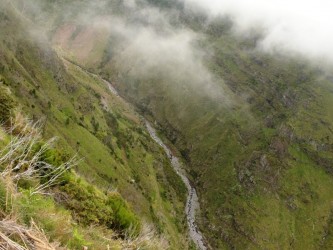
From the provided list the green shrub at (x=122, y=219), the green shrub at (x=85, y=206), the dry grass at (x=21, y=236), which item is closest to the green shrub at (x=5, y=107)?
the green shrub at (x=85, y=206)

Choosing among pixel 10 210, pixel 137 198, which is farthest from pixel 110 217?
pixel 137 198

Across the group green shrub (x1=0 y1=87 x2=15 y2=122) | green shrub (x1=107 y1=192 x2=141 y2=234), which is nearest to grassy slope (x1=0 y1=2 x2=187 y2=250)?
green shrub (x1=0 y1=87 x2=15 y2=122)

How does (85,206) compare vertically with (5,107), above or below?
above

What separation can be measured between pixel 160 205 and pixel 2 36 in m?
100

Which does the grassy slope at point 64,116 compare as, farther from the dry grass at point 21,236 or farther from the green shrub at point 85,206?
the dry grass at point 21,236

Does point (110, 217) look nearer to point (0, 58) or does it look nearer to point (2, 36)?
point (0, 58)

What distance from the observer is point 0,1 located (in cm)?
16712

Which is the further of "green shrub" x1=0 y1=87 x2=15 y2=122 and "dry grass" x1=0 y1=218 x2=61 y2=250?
"green shrub" x1=0 y1=87 x2=15 y2=122

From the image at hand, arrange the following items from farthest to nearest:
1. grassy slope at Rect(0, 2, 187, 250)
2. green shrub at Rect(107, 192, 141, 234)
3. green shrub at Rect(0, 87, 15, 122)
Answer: grassy slope at Rect(0, 2, 187, 250) < green shrub at Rect(0, 87, 15, 122) < green shrub at Rect(107, 192, 141, 234)

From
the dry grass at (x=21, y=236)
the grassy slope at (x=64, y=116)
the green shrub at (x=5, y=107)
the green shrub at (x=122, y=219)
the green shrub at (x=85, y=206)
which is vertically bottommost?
the grassy slope at (x=64, y=116)

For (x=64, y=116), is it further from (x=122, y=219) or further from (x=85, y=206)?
(x=85, y=206)

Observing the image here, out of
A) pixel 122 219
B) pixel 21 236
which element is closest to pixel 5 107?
pixel 122 219

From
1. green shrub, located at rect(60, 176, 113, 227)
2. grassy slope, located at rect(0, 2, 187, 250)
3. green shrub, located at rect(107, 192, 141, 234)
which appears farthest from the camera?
grassy slope, located at rect(0, 2, 187, 250)

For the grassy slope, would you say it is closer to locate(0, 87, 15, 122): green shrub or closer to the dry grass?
locate(0, 87, 15, 122): green shrub
